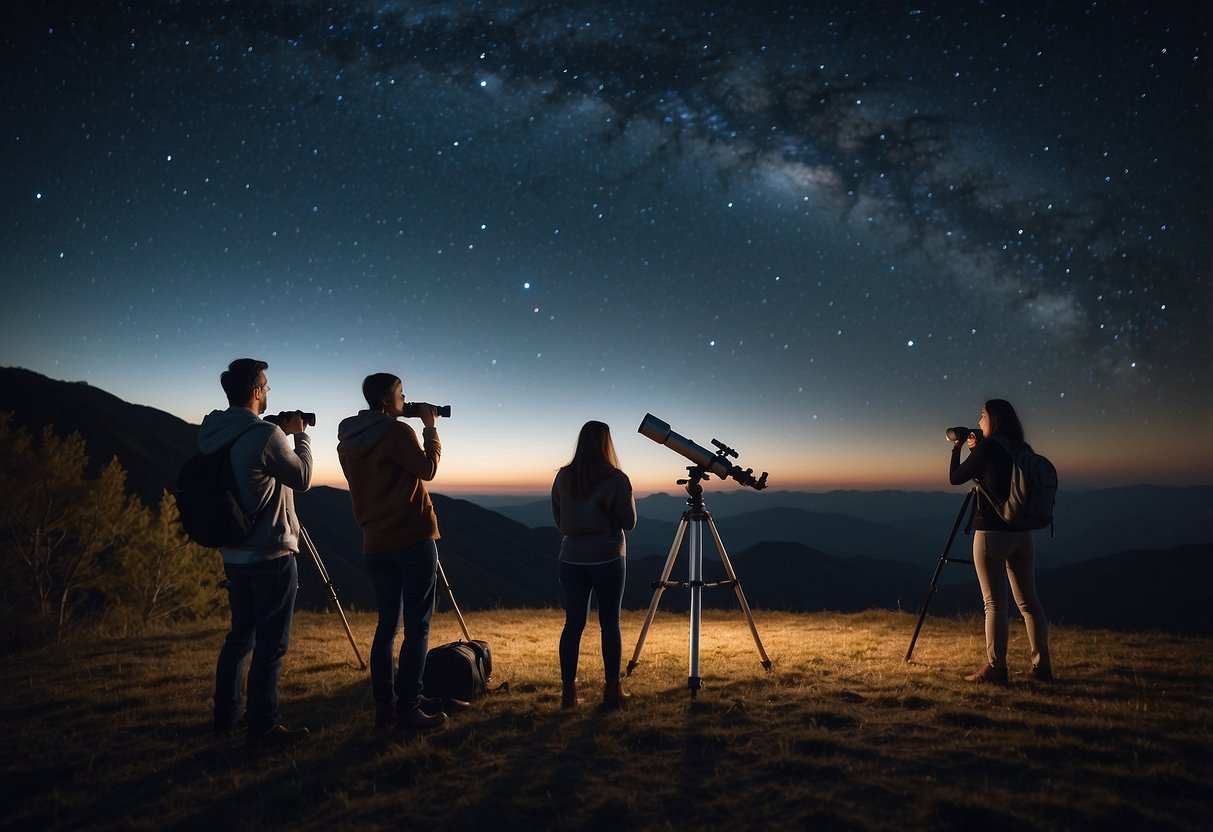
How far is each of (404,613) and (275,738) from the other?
1.09 metres

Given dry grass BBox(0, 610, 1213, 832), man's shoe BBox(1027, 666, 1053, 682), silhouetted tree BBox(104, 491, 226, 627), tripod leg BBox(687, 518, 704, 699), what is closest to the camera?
dry grass BBox(0, 610, 1213, 832)

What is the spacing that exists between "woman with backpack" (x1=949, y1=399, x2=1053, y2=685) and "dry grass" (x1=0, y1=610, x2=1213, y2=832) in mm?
254

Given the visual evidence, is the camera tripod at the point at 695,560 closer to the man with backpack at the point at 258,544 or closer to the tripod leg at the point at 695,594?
the tripod leg at the point at 695,594

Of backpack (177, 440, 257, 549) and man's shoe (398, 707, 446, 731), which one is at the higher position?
backpack (177, 440, 257, 549)

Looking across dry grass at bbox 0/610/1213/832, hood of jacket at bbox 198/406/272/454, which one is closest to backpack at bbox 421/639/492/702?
dry grass at bbox 0/610/1213/832

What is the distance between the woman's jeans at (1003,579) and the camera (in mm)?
5109

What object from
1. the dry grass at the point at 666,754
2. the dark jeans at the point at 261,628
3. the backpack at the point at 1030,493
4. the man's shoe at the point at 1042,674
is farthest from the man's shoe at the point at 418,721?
the man's shoe at the point at 1042,674

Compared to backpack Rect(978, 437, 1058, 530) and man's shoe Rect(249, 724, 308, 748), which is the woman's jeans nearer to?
backpack Rect(978, 437, 1058, 530)

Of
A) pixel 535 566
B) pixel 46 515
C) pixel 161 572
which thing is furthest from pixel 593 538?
pixel 535 566

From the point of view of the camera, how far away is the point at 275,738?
3984mm

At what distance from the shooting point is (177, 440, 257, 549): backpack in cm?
373

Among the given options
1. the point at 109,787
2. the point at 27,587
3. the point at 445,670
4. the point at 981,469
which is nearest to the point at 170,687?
the point at 109,787

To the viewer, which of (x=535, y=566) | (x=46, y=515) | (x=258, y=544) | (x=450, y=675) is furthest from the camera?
(x=535, y=566)

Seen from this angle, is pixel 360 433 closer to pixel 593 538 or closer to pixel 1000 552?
pixel 593 538
